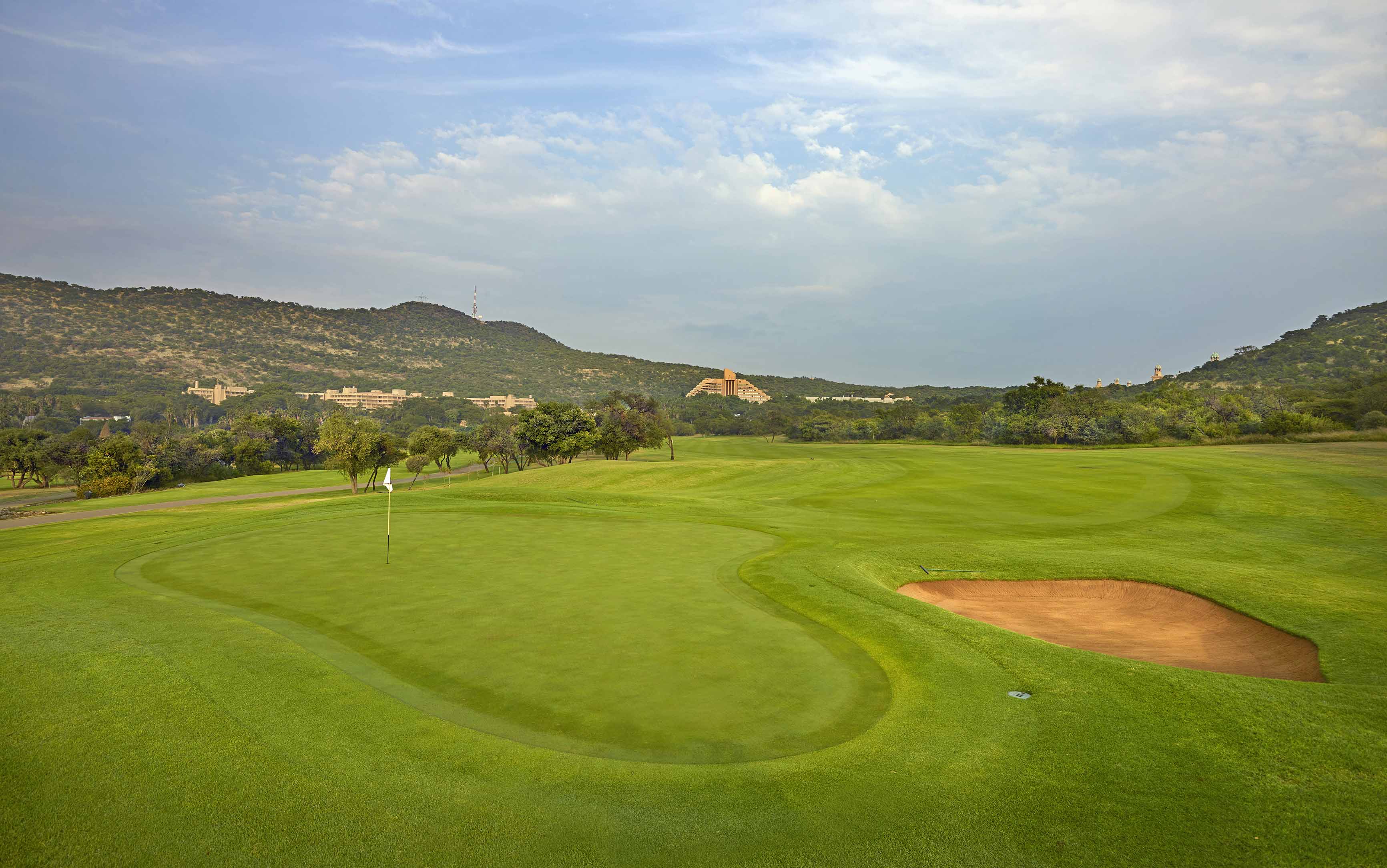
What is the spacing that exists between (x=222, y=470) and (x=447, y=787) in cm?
8227

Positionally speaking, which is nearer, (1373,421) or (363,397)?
(1373,421)

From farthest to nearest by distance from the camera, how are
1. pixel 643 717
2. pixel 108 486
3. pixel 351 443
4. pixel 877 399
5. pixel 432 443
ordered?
pixel 877 399
pixel 432 443
pixel 108 486
pixel 351 443
pixel 643 717

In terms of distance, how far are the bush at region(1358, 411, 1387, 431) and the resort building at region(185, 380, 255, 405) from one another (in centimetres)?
18720

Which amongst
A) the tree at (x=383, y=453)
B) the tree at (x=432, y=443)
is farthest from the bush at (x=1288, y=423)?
the tree at (x=432, y=443)

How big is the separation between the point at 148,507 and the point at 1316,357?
497 feet

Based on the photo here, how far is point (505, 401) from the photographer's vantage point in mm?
185500

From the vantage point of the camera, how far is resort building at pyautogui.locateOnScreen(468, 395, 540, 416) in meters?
179

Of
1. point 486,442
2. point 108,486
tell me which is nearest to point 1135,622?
point 486,442

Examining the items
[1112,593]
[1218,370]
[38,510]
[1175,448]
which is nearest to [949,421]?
[1175,448]

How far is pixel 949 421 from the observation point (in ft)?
324

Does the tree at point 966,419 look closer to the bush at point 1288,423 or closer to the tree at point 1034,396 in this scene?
the tree at point 1034,396

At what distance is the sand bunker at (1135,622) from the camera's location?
397 inches

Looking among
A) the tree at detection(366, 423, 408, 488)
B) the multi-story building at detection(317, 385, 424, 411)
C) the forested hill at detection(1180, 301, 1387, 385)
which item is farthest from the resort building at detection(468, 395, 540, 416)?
the forested hill at detection(1180, 301, 1387, 385)

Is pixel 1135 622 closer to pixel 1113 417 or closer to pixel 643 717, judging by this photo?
pixel 643 717
